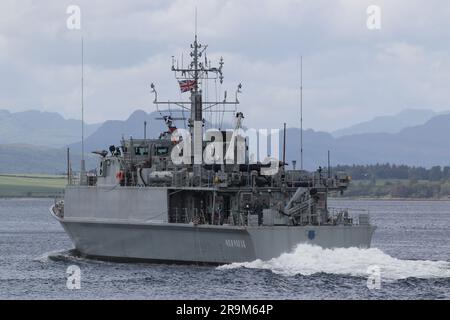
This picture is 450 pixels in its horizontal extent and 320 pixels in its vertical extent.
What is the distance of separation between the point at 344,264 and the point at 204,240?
5414 millimetres

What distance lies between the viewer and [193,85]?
5028 cm

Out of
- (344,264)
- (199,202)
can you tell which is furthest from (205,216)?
(344,264)

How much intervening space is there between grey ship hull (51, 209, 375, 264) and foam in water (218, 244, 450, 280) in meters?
0.25

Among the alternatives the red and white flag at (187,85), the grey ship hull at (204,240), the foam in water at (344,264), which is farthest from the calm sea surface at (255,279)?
the red and white flag at (187,85)

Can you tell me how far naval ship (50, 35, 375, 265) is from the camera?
144 ft

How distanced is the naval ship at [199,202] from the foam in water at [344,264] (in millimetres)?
295

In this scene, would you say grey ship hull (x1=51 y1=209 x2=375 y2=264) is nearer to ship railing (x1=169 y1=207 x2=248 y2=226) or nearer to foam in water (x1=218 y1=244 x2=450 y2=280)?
foam in water (x1=218 y1=244 x2=450 y2=280)

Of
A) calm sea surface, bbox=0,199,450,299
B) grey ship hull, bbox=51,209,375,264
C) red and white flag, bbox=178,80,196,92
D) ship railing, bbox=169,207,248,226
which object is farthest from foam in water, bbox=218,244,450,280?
red and white flag, bbox=178,80,196,92

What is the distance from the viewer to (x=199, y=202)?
47188 mm

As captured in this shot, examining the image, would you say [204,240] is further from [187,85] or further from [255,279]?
[187,85]
